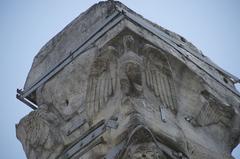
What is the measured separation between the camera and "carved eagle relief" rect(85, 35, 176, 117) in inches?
262

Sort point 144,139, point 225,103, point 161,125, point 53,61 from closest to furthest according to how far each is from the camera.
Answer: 1. point 144,139
2. point 161,125
3. point 225,103
4. point 53,61

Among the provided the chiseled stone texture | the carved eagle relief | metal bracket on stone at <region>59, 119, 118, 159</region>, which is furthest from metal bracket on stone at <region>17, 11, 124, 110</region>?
metal bracket on stone at <region>59, 119, 118, 159</region>

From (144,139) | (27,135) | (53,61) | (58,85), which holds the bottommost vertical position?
(144,139)

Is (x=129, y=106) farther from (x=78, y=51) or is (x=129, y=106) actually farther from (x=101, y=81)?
(x=78, y=51)

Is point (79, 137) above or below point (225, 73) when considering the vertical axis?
below

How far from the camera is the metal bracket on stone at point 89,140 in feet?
21.2

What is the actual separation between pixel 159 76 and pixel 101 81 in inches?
27.1

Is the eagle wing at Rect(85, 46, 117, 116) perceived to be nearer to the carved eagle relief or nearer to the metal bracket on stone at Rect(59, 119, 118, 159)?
the carved eagle relief

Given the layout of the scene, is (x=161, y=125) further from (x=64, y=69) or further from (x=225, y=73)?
(x=225, y=73)

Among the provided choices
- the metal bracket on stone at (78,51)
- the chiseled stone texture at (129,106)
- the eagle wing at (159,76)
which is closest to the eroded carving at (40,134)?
the chiseled stone texture at (129,106)

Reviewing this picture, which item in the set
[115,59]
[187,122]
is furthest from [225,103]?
[115,59]

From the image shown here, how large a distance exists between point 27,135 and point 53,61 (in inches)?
58.6

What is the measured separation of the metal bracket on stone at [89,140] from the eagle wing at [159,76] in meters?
0.68

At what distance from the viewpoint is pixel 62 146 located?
7328mm
